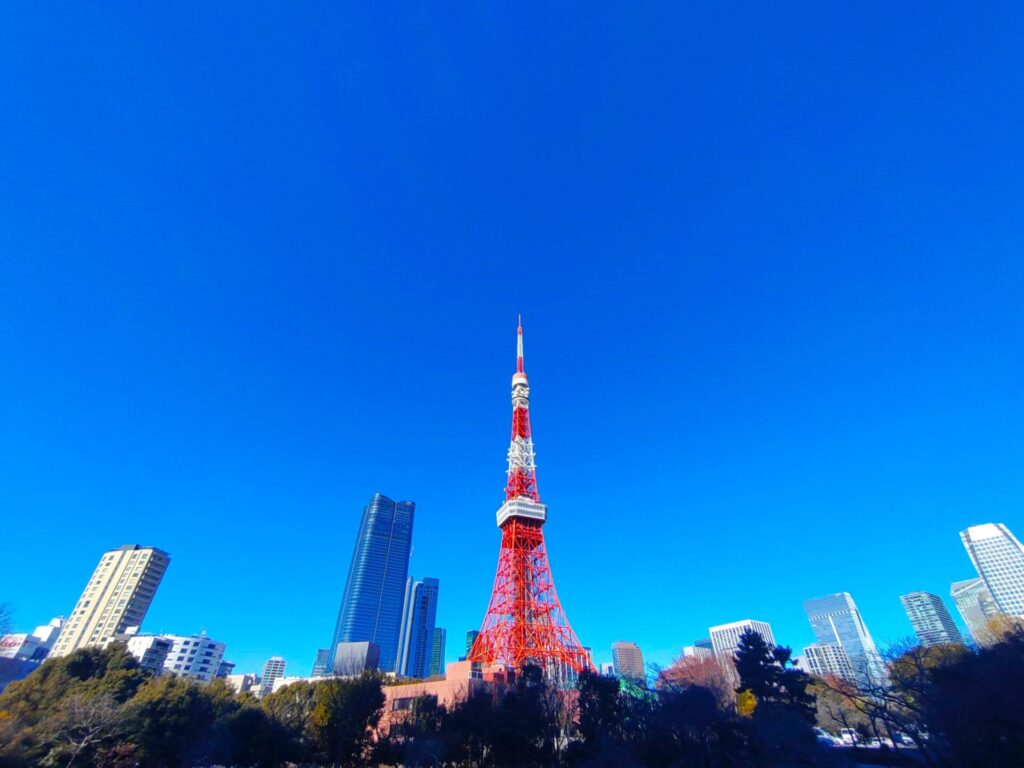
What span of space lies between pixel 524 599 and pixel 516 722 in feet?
53.7

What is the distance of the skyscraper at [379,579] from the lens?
5915 inches

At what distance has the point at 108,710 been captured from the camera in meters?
21.8

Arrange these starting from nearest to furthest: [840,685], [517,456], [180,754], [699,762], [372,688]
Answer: [699,762]
[180,754]
[372,688]
[840,685]
[517,456]

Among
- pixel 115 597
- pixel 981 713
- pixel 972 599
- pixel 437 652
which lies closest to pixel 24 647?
pixel 115 597

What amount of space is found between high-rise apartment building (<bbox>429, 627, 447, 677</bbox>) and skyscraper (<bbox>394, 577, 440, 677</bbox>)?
202 centimetres

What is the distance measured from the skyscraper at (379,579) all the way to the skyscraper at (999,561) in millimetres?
149350

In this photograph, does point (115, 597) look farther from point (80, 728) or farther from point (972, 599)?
point (972, 599)

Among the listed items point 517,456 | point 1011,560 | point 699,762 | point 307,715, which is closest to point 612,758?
point 699,762

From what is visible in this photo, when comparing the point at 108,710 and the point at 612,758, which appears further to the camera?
the point at 108,710

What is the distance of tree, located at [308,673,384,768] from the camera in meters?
25.4

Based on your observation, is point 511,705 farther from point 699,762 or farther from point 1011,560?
point 1011,560

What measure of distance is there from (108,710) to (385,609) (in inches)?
5763

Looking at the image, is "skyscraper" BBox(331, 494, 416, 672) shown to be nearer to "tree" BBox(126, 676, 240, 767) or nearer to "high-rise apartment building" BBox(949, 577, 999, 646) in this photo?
"tree" BBox(126, 676, 240, 767)

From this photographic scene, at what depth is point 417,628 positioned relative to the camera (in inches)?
6757
